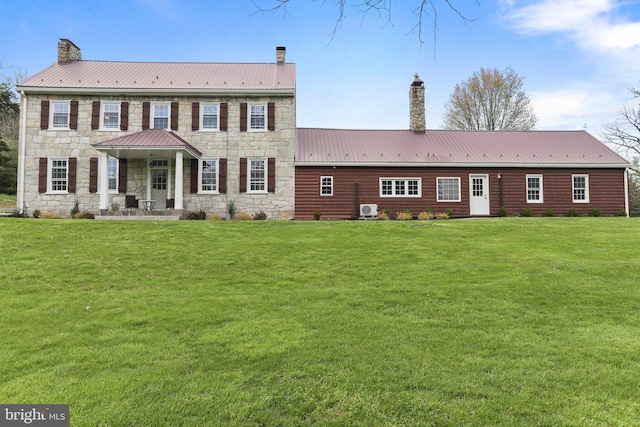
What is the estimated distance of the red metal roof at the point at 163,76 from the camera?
17.3 metres

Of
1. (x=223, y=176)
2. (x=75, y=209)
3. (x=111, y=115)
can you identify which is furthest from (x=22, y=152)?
(x=223, y=176)

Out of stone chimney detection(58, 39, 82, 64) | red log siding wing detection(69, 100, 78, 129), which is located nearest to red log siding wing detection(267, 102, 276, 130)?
red log siding wing detection(69, 100, 78, 129)

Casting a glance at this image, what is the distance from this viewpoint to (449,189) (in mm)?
18391

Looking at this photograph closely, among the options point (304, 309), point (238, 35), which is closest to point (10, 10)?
point (238, 35)

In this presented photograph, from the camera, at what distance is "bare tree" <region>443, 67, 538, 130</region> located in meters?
31.0

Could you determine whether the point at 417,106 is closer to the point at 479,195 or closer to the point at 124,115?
the point at 479,195

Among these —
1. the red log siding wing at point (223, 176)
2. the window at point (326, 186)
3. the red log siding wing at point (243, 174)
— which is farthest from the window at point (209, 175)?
the window at point (326, 186)

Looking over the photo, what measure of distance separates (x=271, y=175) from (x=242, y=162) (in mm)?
1504

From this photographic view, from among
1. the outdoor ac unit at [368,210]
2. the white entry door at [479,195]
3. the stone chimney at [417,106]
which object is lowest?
the outdoor ac unit at [368,210]

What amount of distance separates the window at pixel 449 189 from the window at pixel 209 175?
431 inches

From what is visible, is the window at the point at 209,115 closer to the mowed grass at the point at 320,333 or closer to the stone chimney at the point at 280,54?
the stone chimney at the point at 280,54

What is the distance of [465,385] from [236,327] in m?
2.48

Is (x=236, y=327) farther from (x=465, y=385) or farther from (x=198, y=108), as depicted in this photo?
(x=198, y=108)

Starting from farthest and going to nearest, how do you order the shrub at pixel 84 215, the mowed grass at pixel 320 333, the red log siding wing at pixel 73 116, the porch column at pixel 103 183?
the red log siding wing at pixel 73 116, the shrub at pixel 84 215, the porch column at pixel 103 183, the mowed grass at pixel 320 333
